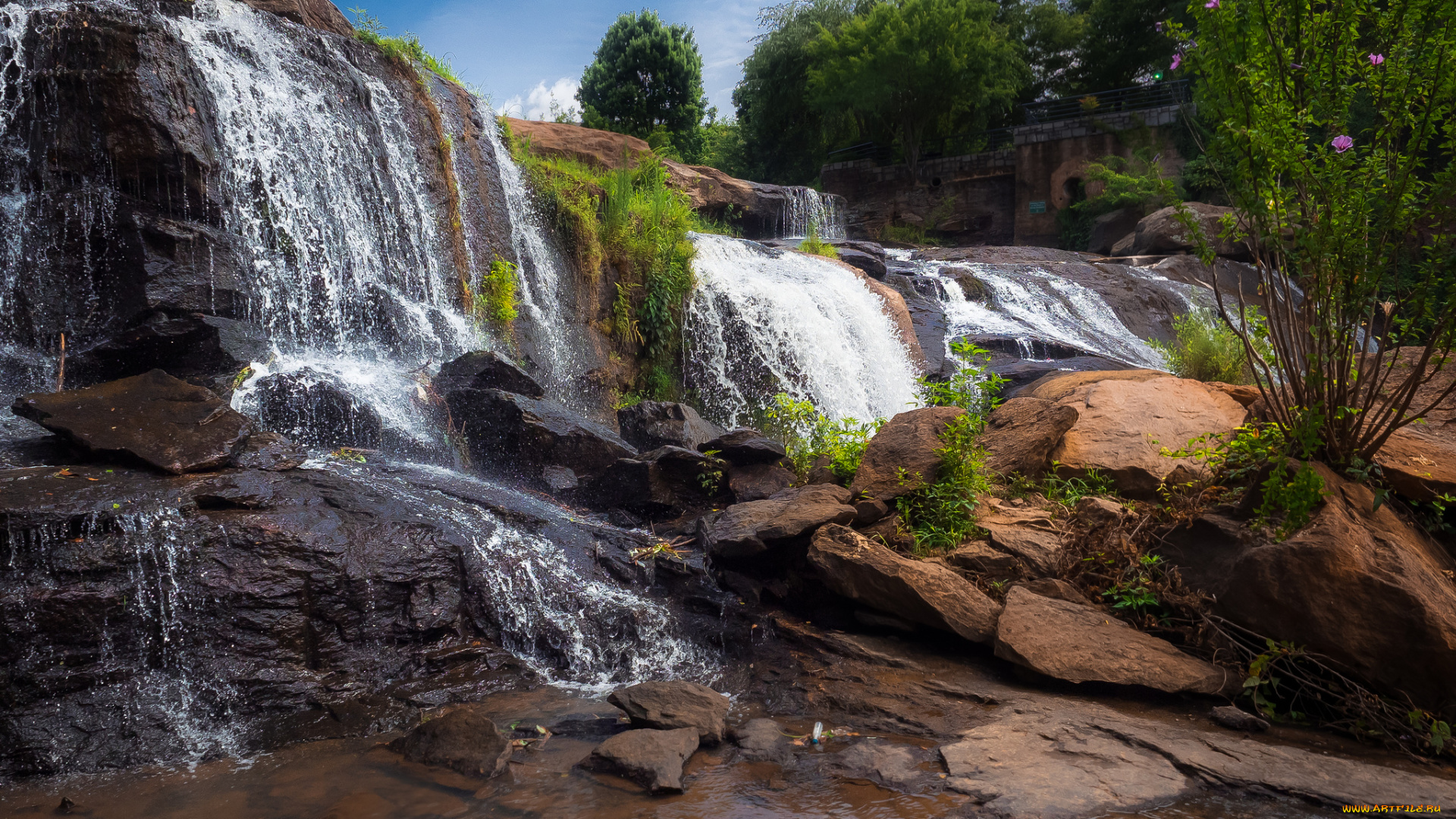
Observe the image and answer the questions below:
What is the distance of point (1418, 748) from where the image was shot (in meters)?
3.19

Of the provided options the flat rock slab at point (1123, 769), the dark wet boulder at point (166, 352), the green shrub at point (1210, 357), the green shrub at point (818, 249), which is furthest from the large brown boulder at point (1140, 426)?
the green shrub at point (818, 249)

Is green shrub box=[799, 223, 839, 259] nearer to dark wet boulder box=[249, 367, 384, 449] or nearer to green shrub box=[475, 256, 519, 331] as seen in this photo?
green shrub box=[475, 256, 519, 331]

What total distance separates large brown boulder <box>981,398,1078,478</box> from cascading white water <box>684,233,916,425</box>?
447cm

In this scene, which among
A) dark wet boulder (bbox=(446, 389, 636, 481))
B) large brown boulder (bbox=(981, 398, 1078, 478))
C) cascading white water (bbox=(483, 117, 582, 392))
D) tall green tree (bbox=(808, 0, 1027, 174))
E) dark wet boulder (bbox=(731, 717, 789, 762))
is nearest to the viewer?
dark wet boulder (bbox=(731, 717, 789, 762))

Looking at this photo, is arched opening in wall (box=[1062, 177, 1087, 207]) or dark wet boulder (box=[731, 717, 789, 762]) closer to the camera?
dark wet boulder (box=[731, 717, 789, 762])

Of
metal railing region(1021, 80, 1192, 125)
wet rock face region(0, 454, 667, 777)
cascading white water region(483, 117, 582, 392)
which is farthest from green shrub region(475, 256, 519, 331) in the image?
metal railing region(1021, 80, 1192, 125)

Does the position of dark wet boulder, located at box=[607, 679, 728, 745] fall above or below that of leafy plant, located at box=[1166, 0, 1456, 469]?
below

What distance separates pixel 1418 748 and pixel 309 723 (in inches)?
180

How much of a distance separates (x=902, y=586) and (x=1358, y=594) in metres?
1.88

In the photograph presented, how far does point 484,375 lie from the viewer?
7.27 meters

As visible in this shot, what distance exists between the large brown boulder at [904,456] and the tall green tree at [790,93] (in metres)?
24.5

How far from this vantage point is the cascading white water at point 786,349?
10.2 m

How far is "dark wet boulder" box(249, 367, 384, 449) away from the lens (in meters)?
6.14

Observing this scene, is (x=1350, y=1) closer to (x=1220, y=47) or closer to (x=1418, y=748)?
(x=1220, y=47)
